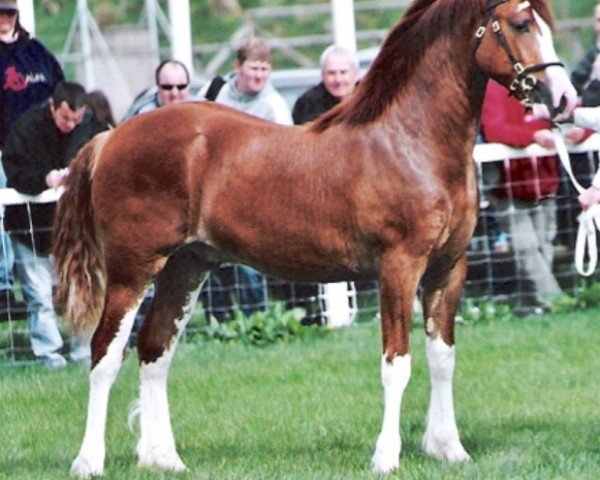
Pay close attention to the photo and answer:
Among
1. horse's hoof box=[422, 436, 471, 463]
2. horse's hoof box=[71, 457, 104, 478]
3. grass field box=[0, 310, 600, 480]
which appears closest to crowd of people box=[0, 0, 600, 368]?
grass field box=[0, 310, 600, 480]

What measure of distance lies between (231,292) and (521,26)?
16.4ft

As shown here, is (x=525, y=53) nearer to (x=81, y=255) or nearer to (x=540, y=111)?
(x=540, y=111)

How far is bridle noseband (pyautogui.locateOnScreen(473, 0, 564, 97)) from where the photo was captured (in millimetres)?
7641

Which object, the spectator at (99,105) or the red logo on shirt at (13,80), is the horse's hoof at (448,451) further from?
the red logo on shirt at (13,80)

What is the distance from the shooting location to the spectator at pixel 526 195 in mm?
12023

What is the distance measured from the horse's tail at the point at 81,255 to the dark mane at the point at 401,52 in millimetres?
1229

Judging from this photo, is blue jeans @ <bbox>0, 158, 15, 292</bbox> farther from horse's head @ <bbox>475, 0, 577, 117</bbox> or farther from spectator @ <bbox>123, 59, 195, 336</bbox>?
horse's head @ <bbox>475, 0, 577, 117</bbox>

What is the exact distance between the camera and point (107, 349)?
27.1ft

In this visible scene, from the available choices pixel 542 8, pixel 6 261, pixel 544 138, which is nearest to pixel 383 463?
pixel 542 8

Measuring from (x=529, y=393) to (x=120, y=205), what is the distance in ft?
9.37

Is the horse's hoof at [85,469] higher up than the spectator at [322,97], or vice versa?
the spectator at [322,97]

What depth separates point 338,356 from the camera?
36.9 ft

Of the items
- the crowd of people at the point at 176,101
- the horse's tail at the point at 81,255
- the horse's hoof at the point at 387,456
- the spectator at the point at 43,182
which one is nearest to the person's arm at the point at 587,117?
the horse's hoof at the point at 387,456

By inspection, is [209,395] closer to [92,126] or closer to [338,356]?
[338,356]
